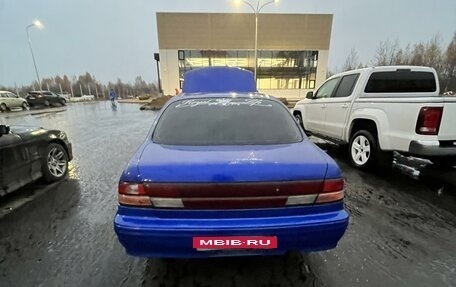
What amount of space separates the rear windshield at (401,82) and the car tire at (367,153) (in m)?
0.98

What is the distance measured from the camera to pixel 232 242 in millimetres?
1914

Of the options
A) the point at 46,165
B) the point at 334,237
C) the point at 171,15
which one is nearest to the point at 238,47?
the point at 171,15

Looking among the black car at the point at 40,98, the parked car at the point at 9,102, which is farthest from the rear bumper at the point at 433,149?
the black car at the point at 40,98

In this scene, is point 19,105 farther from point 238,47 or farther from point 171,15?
point 238,47

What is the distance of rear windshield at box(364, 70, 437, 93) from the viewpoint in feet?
17.8

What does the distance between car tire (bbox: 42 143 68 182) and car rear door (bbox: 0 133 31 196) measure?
1.26ft

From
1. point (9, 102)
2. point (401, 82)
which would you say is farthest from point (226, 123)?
point (9, 102)

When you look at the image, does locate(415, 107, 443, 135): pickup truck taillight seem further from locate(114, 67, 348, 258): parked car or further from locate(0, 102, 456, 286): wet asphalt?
locate(114, 67, 348, 258): parked car

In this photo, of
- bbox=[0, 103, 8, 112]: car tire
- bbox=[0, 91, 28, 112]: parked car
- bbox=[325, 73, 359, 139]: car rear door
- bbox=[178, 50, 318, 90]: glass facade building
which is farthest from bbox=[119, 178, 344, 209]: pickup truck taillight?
bbox=[178, 50, 318, 90]: glass facade building

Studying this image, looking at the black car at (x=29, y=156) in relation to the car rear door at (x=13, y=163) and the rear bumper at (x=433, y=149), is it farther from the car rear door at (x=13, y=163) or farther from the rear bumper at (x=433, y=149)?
the rear bumper at (x=433, y=149)

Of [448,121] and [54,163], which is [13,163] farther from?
[448,121]

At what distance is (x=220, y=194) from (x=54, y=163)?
166 inches

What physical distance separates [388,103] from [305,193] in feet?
11.7

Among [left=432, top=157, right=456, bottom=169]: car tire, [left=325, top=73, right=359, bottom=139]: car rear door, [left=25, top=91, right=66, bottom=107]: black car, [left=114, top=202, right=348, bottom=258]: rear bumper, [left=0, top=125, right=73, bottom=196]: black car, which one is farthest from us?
[left=25, top=91, right=66, bottom=107]: black car
